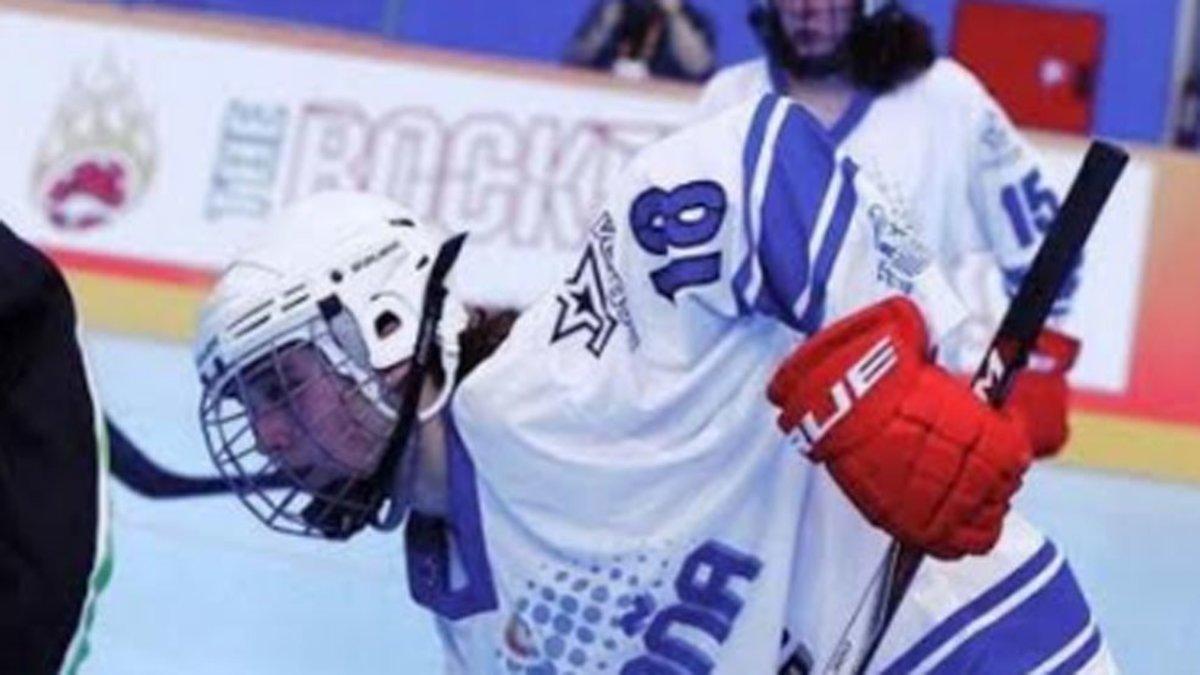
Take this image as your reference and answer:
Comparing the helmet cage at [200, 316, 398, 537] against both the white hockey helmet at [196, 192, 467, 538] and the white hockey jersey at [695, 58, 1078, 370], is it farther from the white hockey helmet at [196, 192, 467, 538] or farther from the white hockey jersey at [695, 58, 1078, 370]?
the white hockey jersey at [695, 58, 1078, 370]

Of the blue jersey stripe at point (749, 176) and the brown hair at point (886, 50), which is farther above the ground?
the blue jersey stripe at point (749, 176)

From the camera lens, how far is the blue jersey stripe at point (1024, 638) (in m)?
2.24

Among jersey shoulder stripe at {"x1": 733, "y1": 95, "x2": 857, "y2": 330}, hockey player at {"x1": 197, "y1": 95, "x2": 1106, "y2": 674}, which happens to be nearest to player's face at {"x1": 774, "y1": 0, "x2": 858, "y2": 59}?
hockey player at {"x1": 197, "y1": 95, "x2": 1106, "y2": 674}

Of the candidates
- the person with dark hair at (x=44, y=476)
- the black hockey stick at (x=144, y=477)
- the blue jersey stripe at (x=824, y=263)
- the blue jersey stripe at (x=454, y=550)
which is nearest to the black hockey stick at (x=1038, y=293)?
the blue jersey stripe at (x=824, y=263)

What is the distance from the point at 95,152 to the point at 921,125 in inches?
143

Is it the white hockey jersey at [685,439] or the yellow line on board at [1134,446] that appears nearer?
the white hockey jersey at [685,439]

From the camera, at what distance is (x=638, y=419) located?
2.22 m

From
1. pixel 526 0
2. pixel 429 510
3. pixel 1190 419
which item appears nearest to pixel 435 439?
pixel 429 510

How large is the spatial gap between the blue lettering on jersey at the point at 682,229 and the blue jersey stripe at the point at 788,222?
4cm

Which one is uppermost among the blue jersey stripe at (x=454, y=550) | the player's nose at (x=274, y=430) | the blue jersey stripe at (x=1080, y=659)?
the player's nose at (x=274, y=430)

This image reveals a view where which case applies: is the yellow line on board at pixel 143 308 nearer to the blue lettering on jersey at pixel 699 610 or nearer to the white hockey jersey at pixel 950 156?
the white hockey jersey at pixel 950 156

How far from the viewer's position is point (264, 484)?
2.34 meters

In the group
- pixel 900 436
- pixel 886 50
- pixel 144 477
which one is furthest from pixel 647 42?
pixel 900 436

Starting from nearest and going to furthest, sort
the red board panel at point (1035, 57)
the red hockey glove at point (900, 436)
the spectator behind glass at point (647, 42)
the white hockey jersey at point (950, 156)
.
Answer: the red hockey glove at point (900, 436), the white hockey jersey at point (950, 156), the spectator behind glass at point (647, 42), the red board panel at point (1035, 57)
